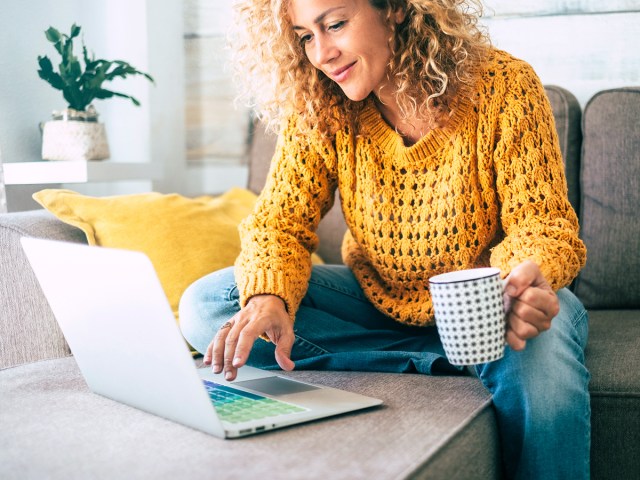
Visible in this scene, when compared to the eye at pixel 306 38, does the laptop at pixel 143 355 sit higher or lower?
lower

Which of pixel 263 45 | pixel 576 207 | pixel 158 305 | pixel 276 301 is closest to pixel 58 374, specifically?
pixel 276 301

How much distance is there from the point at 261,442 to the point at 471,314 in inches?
11.1

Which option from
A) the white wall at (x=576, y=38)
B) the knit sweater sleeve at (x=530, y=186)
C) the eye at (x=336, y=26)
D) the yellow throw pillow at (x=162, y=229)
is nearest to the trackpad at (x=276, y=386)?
the knit sweater sleeve at (x=530, y=186)

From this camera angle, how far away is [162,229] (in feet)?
5.05

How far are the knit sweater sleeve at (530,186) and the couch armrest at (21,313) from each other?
786mm

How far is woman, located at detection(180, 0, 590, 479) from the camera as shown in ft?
3.47

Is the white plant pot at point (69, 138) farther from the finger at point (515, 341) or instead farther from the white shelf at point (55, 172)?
the finger at point (515, 341)

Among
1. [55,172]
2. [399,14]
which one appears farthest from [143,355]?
[55,172]

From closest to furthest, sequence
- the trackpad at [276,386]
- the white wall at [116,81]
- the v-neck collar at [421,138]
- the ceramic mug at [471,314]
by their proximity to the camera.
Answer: the ceramic mug at [471,314]
the trackpad at [276,386]
the v-neck collar at [421,138]
the white wall at [116,81]

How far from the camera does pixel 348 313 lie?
4.52ft

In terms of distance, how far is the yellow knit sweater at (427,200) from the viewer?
3.73 ft

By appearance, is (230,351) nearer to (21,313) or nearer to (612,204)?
(21,313)

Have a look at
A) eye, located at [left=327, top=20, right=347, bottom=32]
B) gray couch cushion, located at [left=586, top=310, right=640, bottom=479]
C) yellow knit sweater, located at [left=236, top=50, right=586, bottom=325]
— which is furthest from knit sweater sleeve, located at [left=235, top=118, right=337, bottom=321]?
gray couch cushion, located at [left=586, top=310, right=640, bottom=479]

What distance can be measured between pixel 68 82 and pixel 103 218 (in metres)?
0.42
